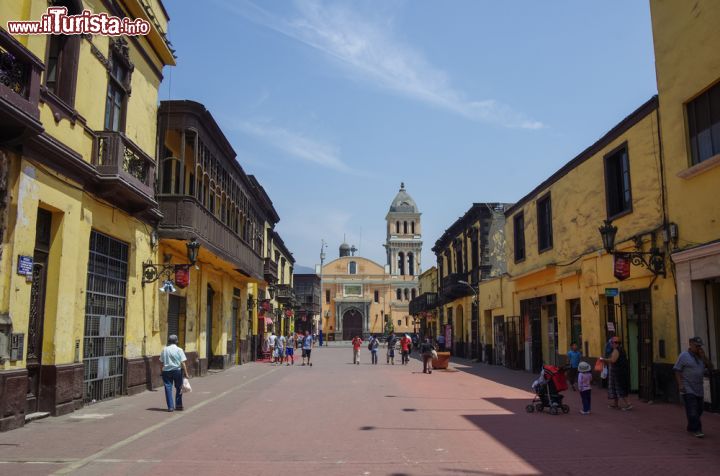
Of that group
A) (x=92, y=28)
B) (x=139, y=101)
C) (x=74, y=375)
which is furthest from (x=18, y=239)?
(x=139, y=101)

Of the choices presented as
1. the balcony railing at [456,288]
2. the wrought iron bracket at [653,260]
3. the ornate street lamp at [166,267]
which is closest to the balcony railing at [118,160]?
the ornate street lamp at [166,267]

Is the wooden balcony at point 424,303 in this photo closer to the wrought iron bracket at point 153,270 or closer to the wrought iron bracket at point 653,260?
the wrought iron bracket at point 153,270

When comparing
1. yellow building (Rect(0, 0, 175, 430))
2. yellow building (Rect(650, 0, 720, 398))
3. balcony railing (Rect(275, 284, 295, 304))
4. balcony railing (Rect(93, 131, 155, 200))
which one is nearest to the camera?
yellow building (Rect(0, 0, 175, 430))

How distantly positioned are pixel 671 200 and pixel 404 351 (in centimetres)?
1947

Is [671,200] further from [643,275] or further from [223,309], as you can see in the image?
[223,309]

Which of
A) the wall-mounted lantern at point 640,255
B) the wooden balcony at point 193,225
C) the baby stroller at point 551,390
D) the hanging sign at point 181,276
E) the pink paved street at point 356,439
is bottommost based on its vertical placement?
the pink paved street at point 356,439

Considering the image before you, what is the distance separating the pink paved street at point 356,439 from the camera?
7418 millimetres

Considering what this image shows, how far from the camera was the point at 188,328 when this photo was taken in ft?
63.4

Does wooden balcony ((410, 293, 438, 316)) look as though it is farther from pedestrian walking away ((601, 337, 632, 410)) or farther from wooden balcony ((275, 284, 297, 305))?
pedestrian walking away ((601, 337, 632, 410))

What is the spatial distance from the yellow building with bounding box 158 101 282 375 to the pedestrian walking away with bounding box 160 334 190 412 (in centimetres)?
466

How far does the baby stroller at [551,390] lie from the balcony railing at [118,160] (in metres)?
9.49

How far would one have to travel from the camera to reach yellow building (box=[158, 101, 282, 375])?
56.1 ft

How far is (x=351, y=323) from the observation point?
8406 cm

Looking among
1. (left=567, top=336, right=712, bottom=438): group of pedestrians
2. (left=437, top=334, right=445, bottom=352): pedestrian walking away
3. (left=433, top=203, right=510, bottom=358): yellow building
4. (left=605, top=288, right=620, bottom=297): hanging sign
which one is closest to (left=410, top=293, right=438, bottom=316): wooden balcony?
(left=433, top=203, right=510, bottom=358): yellow building
